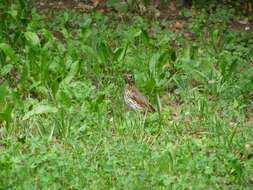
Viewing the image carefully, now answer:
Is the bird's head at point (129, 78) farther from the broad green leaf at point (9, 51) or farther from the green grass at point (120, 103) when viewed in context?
the broad green leaf at point (9, 51)

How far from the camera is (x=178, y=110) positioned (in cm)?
768

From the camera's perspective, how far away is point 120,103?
764 cm

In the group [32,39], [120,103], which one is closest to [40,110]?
[120,103]

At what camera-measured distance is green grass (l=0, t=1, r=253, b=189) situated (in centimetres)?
612

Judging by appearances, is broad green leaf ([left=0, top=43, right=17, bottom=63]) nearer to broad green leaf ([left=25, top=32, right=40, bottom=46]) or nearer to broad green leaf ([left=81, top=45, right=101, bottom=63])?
broad green leaf ([left=25, top=32, right=40, bottom=46])

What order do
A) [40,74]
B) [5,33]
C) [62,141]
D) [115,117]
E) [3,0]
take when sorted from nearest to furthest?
[62,141] → [115,117] → [40,74] → [5,33] → [3,0]

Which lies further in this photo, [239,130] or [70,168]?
[239,130]

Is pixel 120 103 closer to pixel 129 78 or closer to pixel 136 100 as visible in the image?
pixel 136 100

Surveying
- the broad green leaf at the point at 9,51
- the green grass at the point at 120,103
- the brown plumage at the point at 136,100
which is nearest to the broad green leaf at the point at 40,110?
the green grass at the point at 120,103

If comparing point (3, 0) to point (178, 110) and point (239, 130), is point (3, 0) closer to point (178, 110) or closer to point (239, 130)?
point (178, 110)

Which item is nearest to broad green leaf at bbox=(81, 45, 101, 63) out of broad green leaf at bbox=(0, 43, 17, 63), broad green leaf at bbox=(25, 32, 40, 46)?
broad green leaf at bbox=(25, 32, 40, 46)

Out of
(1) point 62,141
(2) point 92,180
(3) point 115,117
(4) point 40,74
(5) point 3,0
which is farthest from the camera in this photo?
(5) point 3,0

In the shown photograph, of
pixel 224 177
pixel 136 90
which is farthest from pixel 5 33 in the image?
pixel 224 177

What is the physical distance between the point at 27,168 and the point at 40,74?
2.06 meters
